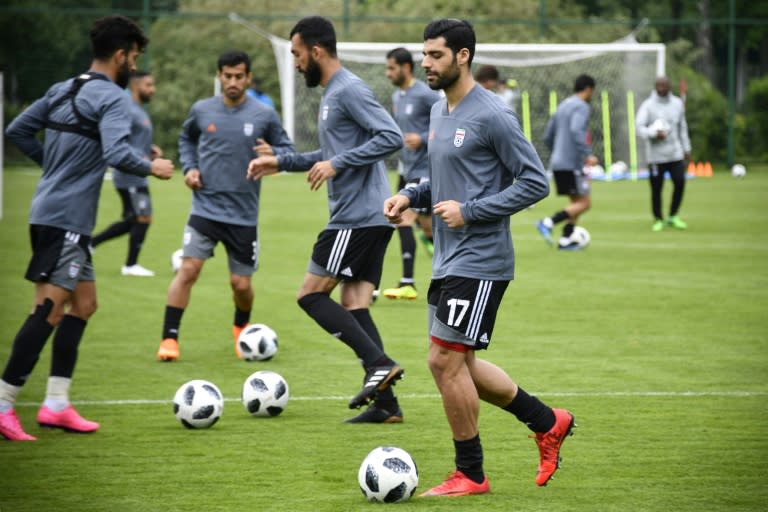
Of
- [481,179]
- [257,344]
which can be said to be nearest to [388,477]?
[481,179]

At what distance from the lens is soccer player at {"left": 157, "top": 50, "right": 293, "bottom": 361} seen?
32.8ft

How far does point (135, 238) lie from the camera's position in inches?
602

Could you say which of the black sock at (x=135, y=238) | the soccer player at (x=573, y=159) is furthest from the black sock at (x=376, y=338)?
the soccer player at (x=573, y=159)

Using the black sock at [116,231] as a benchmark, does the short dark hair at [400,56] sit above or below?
above

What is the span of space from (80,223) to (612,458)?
10.4 ft

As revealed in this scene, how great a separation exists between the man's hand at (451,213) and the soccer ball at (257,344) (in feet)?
13.9

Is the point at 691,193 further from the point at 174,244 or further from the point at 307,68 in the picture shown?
the point at 307,68

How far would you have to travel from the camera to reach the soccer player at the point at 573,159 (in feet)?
60.4

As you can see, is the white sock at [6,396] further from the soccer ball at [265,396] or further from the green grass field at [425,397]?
the soccer ball at [265,396]

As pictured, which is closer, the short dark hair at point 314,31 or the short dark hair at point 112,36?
the short dark hair at point 112,36

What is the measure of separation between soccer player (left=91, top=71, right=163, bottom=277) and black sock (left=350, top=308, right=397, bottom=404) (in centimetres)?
743

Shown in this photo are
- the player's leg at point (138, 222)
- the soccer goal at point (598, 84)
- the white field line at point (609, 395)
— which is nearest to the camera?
the white field line at point (609, 395)

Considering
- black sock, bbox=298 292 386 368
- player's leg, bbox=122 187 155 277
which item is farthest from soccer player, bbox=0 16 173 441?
player's leg, bbox=122 187 155 277

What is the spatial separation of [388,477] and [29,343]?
243 centimetres
